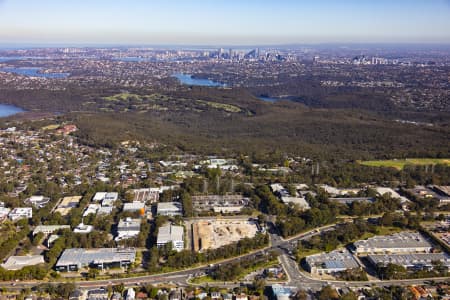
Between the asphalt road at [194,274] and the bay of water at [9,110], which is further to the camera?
the bay of water at [9,110]

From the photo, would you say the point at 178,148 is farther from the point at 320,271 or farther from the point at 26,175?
the point at 320,271

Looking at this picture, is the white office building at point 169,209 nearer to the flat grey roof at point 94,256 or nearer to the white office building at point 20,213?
the flat grey roof at point 94,256

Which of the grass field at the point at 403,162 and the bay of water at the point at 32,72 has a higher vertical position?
the bay of water at the point at 32,72

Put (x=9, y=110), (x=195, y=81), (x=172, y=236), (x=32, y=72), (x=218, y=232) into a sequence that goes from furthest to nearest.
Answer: (x=32, y=72) → (x=195, y=81) → (x=9, y=110) → (x=218, y=232) → (x=172, y=236)

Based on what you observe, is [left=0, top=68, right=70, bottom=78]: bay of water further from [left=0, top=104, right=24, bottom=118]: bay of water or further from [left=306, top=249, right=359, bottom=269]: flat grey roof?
[left=306, top=249, right=359, bottom=269]: flat grey roof

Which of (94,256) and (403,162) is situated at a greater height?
(403,162)

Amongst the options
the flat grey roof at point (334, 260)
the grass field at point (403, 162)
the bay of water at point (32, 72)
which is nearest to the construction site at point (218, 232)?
the flat grey roof at point (334, 260)

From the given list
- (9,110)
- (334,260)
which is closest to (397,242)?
(334,260)

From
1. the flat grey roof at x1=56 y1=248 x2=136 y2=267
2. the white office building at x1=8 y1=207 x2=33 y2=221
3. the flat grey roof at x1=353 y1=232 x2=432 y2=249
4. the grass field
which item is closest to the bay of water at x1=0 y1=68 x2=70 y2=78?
the white office building at x1=8 y1=207 x2=33 y2=221

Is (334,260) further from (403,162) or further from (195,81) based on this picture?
(195,81)
